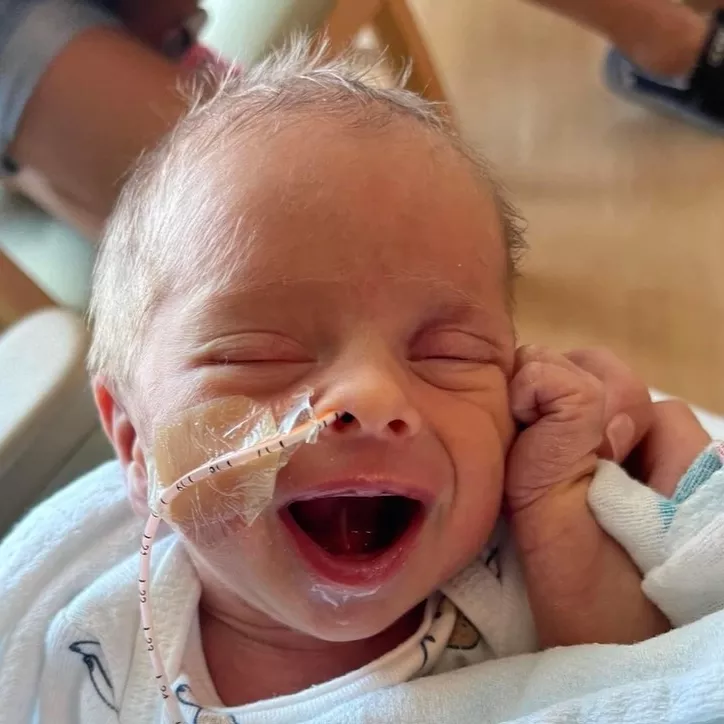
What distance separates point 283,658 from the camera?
0.81 m

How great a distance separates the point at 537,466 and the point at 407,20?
111cm

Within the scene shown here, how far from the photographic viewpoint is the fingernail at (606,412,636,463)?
0.85 meters

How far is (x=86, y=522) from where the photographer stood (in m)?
0.99

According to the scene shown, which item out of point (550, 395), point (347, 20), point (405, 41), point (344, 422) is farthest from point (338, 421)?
point (405, 41)

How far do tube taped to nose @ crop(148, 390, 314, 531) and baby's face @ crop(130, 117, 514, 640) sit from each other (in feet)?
0.04

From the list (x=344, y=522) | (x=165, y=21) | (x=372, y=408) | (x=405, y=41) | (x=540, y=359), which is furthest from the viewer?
(x=405, y=41)

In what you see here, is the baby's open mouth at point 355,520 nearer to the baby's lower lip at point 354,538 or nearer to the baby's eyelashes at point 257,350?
the baby's lower lip at point 354,538

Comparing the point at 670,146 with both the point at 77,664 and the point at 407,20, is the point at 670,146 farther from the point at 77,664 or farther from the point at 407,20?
the point at 77,664

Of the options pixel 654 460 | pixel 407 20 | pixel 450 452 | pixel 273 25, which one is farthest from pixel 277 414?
pixel 407 20

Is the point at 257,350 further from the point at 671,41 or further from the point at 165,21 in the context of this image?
the point at 671,41

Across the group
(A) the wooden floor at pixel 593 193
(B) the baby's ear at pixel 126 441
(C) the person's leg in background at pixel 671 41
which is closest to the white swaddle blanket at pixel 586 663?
(B) the baby's ear at pixel 126 441

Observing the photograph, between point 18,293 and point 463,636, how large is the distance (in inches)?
33.0

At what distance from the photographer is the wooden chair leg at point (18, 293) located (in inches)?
49.4

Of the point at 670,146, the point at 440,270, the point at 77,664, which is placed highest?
the point at 440,270
